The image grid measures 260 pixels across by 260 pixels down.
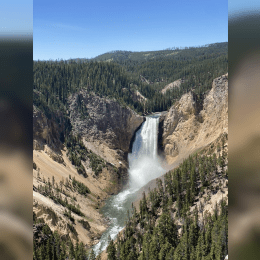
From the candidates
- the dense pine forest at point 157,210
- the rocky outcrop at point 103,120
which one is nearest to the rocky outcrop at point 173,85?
the dense pine forest at point 157,210

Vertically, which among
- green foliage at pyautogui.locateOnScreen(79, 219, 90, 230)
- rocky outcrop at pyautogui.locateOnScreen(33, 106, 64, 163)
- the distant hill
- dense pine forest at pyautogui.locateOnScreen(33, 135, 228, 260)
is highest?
the distant hill

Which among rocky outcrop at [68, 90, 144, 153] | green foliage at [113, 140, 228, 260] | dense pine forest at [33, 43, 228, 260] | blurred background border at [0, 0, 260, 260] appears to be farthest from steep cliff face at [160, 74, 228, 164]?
blurred background border at [0, 0, 260, 260]

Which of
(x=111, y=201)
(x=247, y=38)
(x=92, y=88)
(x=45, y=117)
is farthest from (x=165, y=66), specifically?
(x=247, y=38)

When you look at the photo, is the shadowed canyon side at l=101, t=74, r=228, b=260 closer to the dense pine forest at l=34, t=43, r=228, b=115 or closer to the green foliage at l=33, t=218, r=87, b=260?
the green foliage at l=33, t=218, r=87, b=260

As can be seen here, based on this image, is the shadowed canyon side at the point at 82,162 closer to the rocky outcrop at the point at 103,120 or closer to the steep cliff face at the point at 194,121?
the rocky outcrop at the point at 103,120

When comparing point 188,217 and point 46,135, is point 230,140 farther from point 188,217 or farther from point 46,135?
point 46,135

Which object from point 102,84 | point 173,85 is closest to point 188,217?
point 102,84
